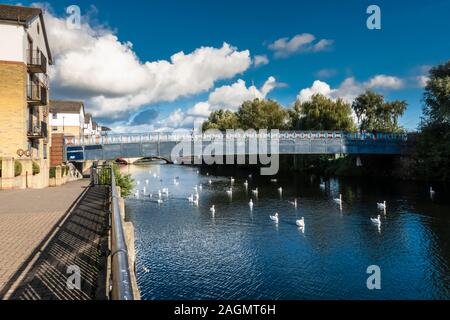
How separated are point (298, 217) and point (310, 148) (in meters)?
22.5

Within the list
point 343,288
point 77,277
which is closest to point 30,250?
point 77,277

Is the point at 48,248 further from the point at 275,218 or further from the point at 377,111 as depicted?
the point at 377,111

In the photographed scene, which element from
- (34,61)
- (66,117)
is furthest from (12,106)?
(66,117)

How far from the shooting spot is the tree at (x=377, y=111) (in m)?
73.9

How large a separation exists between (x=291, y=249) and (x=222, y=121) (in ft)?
290

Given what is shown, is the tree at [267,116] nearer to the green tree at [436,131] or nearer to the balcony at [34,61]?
the green tree at [436,131]

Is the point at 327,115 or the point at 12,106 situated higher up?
the point at 327,115

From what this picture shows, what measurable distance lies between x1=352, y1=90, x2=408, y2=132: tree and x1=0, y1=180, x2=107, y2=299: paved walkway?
67.2m

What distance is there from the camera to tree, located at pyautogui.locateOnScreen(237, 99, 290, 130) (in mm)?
89625

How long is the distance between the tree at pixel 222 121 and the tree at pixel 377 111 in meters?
33.4

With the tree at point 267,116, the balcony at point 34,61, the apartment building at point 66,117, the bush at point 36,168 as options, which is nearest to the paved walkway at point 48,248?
the bush at point 36,168

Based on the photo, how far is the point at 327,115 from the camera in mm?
74625

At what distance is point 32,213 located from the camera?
57.6ft
